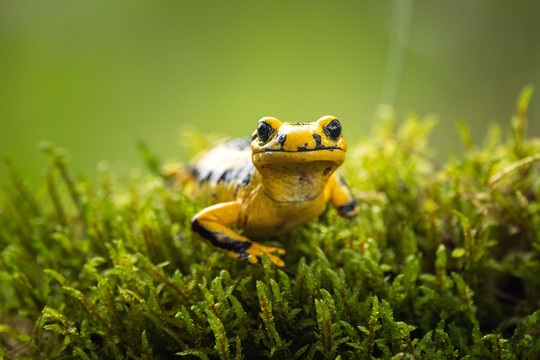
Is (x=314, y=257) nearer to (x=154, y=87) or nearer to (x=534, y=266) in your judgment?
(x=534, y=266)

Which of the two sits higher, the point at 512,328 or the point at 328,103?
the point at 328,103

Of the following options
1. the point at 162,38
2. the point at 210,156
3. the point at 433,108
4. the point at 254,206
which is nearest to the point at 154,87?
the point at 162,38

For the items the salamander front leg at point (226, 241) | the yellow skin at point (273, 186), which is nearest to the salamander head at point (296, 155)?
the yellow skin at point (273, 186)

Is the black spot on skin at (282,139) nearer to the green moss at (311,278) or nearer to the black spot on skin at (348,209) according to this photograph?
the green moss at (311,278)

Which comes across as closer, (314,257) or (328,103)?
(314,257)

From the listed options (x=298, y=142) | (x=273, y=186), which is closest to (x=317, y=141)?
(x=298, y=142)

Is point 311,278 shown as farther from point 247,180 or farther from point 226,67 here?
point 226,67
